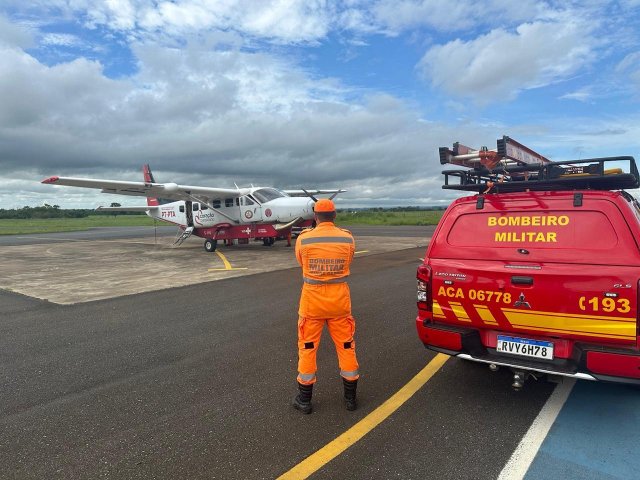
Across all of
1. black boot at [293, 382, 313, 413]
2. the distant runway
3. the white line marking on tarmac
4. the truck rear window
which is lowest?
the distant runway

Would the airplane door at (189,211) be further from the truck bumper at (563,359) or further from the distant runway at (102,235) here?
the truck bumper at (563,359)

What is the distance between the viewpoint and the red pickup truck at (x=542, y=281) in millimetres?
3168

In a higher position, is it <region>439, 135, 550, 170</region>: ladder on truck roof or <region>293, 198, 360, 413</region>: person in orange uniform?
<region>439, 135, 550, 170</region>: ladder on truck roof

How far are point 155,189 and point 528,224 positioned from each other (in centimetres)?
1675

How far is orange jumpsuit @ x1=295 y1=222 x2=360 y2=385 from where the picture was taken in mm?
3711

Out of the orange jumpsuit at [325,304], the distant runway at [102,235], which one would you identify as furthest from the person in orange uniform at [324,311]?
the distant runway at [102,235]

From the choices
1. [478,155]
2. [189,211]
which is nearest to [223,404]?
[478,155]

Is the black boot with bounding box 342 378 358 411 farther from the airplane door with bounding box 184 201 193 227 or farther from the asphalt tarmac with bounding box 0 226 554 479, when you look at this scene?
the airplane door with bounding box 184 201 193 227

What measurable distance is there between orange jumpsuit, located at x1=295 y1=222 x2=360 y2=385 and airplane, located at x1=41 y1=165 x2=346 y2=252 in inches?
531

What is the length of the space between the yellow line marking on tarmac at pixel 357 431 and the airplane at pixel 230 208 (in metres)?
13.4

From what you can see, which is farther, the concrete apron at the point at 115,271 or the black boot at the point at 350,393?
the concrete apron at the point at 115,271

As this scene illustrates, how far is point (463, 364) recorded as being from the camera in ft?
15.6

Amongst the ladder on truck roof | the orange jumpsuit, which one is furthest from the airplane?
the orange jumpsuit

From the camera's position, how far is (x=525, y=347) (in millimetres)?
3480
